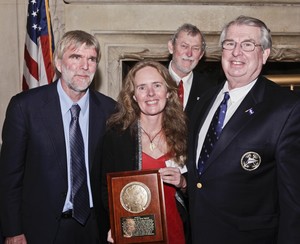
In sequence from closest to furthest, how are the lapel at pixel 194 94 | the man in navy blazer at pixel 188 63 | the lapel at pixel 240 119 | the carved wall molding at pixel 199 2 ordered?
the lapel at pixel 240 119
the lapel at pixel 194 94
the man in navy blazer at pixel 188 63
the carved wall molding at pixel 199 2

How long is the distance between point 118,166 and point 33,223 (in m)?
0.71

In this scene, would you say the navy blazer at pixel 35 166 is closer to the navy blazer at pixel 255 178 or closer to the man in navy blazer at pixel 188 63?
the navy blazer at pixel 255 178

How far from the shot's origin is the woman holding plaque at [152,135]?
2.91 metres

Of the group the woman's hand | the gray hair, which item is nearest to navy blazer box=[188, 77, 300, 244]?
the woman's hand

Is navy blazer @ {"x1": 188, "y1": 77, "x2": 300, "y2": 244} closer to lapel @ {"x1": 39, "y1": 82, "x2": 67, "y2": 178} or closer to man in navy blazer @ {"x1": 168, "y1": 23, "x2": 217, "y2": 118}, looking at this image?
lapel @ {"x1": 39, "y1": 82, "x2": 67, "y2": 178}

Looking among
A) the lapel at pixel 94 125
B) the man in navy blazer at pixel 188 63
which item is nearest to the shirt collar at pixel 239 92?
the lapel at pixel 94 125

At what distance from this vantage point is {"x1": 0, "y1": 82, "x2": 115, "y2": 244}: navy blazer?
9.77 ft

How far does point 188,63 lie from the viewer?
13.1 ft

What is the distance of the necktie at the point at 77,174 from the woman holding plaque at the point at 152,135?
0.53 ft

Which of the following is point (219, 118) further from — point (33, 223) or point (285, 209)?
point (33, 223)

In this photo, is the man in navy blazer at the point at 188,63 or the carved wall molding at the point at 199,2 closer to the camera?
the man in navy blazer at the point at 188,63

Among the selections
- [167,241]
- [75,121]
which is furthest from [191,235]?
[75,121]

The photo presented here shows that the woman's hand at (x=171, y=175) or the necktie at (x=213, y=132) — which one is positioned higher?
the necktie at (x=213, y=132)

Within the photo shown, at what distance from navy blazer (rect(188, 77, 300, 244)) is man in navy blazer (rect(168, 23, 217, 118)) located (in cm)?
140
